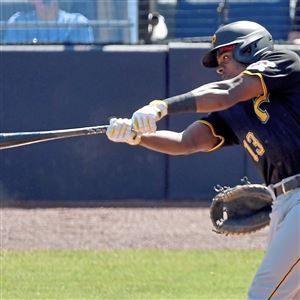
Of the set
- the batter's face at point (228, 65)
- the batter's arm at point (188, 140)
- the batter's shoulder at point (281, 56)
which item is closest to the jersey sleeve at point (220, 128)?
the batter's arm at point (188, 140)

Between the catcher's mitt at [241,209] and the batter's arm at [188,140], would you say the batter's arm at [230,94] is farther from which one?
the catcher's mitt at [241,209]

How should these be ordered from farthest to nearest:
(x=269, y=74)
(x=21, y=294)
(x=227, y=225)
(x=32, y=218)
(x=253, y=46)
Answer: (x=32, y=218), (x=21, y=294), (x=227, y=225), (x=253, y=46), (x=269, y=74)

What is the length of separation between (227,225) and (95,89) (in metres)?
5.27

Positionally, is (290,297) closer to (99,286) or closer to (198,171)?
(99,286)

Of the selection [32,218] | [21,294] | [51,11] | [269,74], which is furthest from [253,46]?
[51,11]

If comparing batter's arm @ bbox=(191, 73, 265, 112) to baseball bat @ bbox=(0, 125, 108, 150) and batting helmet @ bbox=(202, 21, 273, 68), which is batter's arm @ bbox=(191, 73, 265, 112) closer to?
batting helmet @ bbox=(202, 21, 273, 68)

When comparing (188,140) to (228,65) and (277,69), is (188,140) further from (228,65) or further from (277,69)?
(277,69)

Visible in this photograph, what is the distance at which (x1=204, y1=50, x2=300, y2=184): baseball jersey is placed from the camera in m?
4.32

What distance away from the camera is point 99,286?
6.94 meters

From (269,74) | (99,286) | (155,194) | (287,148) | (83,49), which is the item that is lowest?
(155,194)

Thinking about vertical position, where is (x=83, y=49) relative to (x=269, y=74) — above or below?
A: below

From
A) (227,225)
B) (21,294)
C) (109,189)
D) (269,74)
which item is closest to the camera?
(269,74)

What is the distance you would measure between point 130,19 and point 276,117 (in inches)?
254

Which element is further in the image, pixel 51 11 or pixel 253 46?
pixel 51 11
